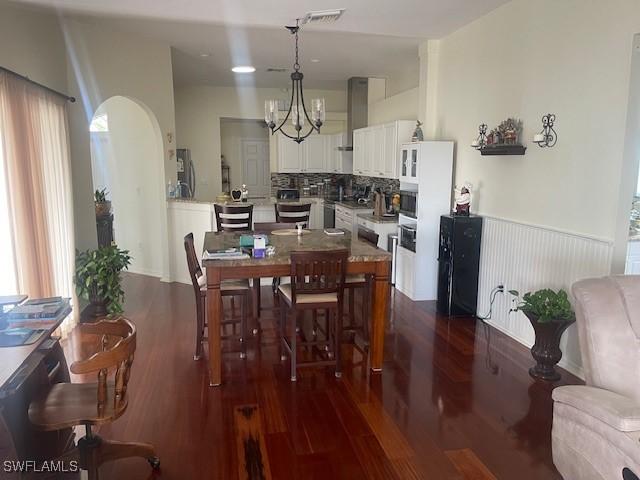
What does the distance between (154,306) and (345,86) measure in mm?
5384

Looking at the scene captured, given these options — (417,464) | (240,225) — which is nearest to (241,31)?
(240,225)

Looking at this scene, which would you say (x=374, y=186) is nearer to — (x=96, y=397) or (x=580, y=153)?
(x=580, y=153)

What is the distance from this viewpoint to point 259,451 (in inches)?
99.8

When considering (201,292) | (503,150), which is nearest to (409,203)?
(503,150)

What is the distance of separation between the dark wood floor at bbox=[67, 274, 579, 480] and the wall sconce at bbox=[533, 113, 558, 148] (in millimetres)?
1697

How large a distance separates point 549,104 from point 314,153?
526 centimetres

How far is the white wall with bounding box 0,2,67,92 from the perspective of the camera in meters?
3.46

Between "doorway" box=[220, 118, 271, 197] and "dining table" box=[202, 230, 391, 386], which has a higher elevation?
"doorway" box=[220, 118, 271, 197]

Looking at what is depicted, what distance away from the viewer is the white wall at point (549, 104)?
3148 millimetres

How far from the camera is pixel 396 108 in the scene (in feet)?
21.9

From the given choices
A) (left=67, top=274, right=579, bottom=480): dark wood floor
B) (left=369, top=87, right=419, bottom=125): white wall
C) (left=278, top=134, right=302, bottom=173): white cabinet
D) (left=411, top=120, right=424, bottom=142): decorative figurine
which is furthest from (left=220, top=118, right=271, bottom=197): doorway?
(left=67, top=274, right=579, bottom=480): dark wood floor

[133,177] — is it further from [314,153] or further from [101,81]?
[314,153]

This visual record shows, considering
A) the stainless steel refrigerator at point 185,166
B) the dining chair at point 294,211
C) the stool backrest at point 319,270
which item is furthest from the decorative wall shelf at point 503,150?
the stainless steel refrigerator at point 185,166

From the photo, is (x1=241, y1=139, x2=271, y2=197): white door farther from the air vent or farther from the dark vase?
the dark vase
